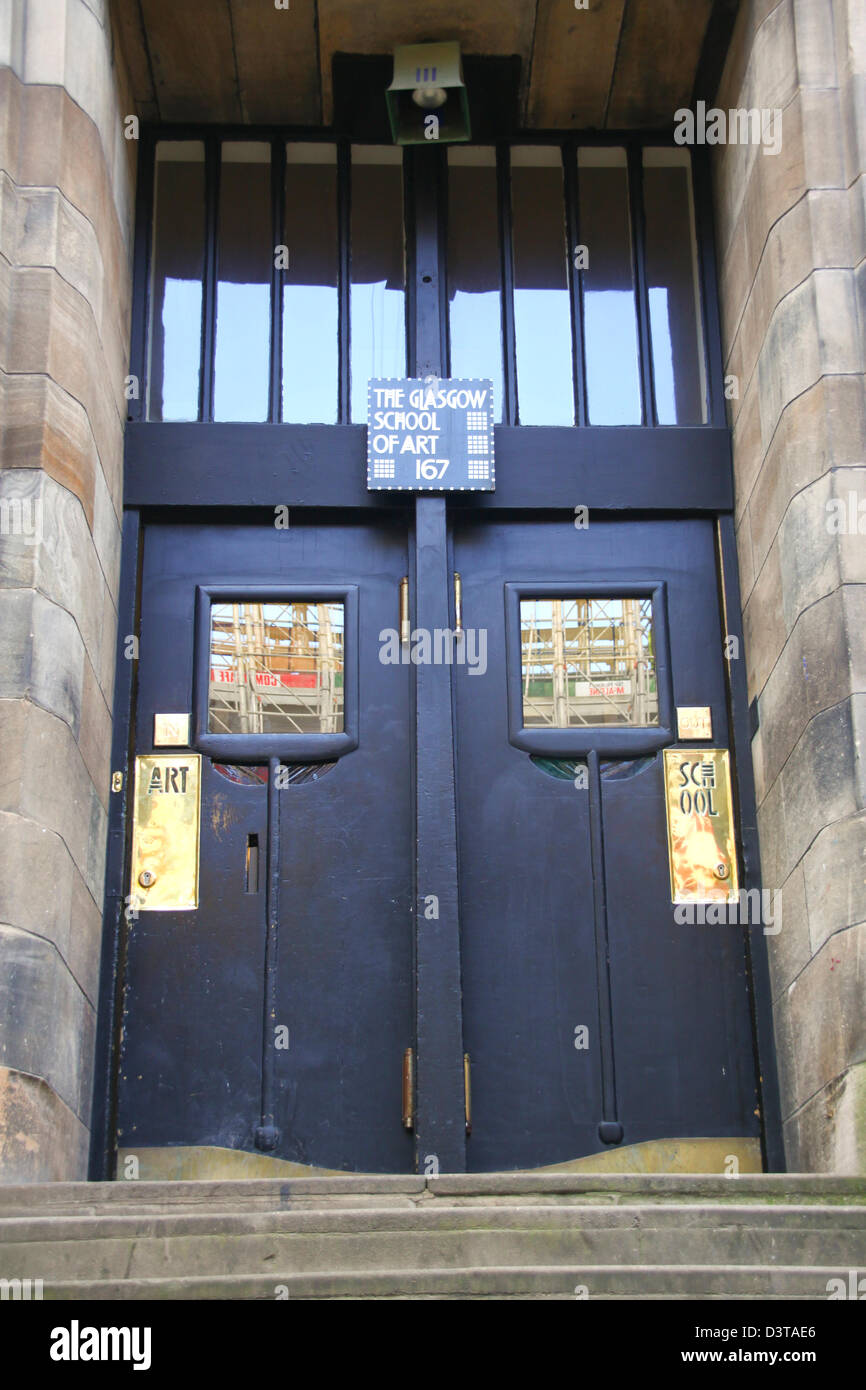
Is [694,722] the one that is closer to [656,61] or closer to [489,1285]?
[656,61]

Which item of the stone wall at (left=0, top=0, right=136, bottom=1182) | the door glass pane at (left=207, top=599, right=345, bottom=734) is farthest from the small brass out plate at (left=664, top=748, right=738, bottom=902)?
the stone wall at (left=0, top=0, right=136, bottom=1182)

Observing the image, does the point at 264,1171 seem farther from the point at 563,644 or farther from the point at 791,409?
the point at 791,409

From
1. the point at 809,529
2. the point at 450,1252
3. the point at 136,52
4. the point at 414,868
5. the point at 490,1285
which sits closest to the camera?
the point at 490,1285

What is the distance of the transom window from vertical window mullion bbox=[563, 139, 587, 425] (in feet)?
0.04

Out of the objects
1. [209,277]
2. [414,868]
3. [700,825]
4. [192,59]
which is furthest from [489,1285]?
[192,59]

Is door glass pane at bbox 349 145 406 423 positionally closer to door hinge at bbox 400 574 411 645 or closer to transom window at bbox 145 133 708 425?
transom window at bbox 145 133 708 425

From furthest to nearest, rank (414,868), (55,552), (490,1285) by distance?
1. (414,868)
2. (55,552)
3. (490,1285)

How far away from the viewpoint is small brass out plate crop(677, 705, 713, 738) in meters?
9.47

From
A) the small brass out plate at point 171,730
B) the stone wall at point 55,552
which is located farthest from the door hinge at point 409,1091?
the small brass out plate at point 171,730

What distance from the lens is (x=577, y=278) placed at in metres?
10.4

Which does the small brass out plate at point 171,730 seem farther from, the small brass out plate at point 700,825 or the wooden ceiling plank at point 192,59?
the wooden ceiling plank at point 192,59

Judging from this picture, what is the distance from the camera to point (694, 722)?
9492 millimetres

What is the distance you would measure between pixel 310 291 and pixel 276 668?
2.42 meters

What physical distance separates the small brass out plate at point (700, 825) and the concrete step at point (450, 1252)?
2.96 m
